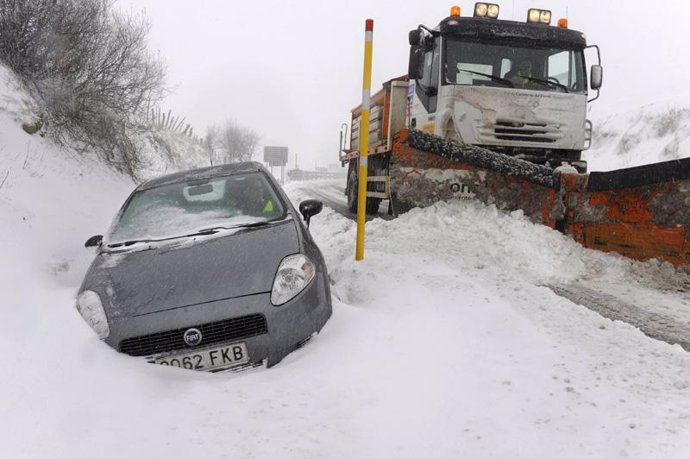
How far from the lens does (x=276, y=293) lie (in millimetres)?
2695

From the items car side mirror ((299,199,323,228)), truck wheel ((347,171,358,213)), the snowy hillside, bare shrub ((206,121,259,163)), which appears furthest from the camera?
bare shrub ((206,121,259,163))

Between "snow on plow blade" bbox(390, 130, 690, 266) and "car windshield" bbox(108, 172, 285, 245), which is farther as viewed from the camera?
"snow on plow blade" bbox(390, 130, 690, 266)

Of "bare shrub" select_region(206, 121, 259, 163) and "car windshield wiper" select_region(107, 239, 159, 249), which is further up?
"bare shrub" select_region(206, 121, 259, 163)

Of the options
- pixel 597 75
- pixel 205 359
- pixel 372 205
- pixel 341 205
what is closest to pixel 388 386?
pixel 205 359

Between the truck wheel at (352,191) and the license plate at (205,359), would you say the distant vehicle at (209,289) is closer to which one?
the license plate at (205,359)

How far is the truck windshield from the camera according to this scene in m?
6.24

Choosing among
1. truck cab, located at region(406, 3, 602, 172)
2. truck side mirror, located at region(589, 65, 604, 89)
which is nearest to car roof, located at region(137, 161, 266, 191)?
truck cab, located at region(406, 3, 602, 172)

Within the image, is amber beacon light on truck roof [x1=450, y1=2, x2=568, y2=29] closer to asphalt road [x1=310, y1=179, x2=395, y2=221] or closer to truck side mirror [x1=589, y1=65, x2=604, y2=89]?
truck side mirror [x1=589, y1=65, x2=604, y2=89]

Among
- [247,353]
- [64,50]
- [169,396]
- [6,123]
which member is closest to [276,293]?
[247,353]

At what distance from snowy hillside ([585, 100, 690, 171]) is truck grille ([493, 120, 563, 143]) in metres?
16.4

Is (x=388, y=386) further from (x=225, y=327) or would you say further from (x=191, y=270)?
(x=191, y=270)

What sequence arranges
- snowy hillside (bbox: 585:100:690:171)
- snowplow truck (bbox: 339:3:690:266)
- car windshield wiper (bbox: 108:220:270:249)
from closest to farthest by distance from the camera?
car windshield wiper (bbox: 108:220:270:249) < snowplow truck (bbox: 339:3:690:266) < snowy hillside (bbox: 585:100:690:171)

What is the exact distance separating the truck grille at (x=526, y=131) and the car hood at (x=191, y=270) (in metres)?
3.91

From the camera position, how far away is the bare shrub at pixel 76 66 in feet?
29.4
